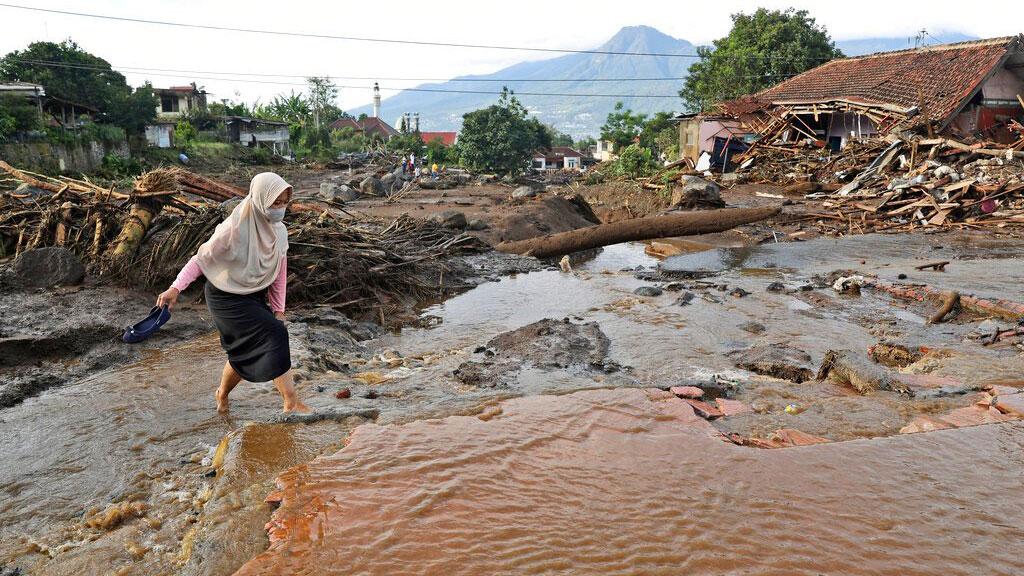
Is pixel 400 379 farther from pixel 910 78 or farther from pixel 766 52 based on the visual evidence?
pixel 766 52

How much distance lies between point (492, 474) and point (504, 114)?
3324 cm

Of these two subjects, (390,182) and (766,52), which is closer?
(390,182)

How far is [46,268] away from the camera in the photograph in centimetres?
688

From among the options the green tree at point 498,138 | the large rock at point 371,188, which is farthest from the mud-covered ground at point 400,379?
the green tree at point 498,138

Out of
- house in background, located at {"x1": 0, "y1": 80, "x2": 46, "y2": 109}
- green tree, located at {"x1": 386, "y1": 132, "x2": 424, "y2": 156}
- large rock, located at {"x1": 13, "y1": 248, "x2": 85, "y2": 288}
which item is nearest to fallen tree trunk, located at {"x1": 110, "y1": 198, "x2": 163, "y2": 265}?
large rock, located at {"x1": 13, "y1": 248, "x2": 85, "y2": 288}

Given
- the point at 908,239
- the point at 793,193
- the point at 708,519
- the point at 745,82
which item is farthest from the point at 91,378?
the point at 745,82

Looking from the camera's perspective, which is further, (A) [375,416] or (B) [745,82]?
(B) [745,82]

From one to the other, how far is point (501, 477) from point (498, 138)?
31.9 meters

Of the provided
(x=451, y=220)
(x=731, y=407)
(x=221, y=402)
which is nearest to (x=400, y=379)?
(x=221, y=402)

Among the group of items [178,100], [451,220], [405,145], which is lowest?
[451,220]

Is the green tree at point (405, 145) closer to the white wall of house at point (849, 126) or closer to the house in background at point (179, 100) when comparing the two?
the house in background at point (179, 100)

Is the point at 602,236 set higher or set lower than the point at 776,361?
higher

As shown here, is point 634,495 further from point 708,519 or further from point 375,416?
point 375,416

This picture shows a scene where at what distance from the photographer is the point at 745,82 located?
3294 centimetres
